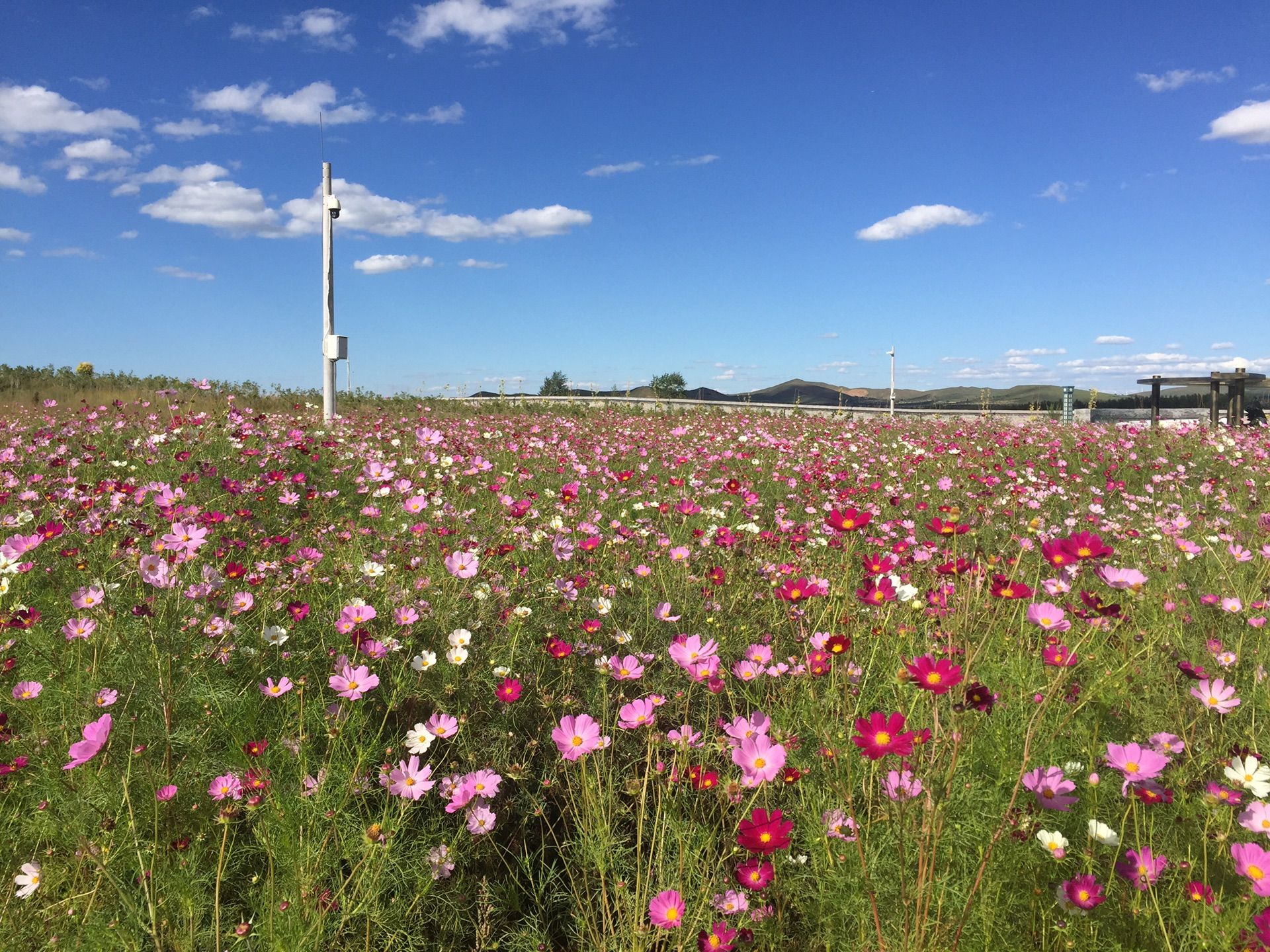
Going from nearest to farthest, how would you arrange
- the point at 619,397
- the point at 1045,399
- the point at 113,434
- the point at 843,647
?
1. the point at 843,647
2. the point at 113,434
3. the point at 619,397
4. the point at 1045,399

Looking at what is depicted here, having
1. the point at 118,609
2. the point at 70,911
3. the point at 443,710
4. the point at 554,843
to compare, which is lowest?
the point at 554,843

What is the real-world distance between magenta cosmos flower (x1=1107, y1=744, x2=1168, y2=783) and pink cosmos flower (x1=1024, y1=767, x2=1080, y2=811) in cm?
15

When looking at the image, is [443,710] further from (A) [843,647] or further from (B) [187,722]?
(A) [843,647]

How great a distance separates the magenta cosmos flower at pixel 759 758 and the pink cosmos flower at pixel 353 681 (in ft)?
2.88

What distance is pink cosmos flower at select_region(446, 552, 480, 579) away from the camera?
2271 mm

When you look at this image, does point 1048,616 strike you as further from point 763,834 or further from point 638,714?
point 638,714

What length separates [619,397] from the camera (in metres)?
16.0

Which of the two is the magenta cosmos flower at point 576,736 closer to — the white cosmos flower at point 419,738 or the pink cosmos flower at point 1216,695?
the white cosmos flower at point 419,738

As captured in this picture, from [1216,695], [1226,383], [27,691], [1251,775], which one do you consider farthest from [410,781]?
[1226,383]

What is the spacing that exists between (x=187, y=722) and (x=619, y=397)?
47.2 ft

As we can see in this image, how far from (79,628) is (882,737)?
2059mm

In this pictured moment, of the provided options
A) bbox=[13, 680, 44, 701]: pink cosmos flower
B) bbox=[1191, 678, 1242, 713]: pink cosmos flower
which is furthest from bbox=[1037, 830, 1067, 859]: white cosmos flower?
bbox=[13, 680, 44, 701]: pink cosmos flower

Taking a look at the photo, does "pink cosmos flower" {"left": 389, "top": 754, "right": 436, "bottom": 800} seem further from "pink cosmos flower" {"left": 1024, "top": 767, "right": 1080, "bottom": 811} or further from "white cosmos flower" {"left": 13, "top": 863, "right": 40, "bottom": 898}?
"pink cosmos flower" {"left": 1024, "top": 767, "right": 1080, "bottom": 811}

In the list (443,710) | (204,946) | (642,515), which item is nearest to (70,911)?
(204,946)
